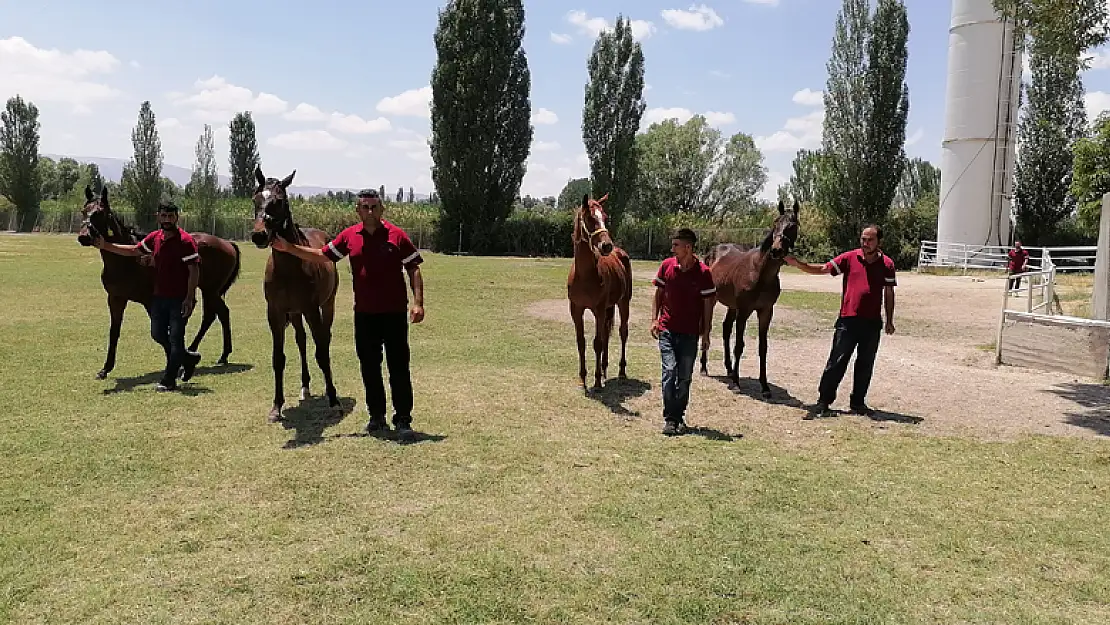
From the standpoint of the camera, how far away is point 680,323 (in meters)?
6.82

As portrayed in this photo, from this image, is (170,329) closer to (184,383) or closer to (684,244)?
(184,383)

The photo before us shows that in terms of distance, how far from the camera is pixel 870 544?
4.43 meters

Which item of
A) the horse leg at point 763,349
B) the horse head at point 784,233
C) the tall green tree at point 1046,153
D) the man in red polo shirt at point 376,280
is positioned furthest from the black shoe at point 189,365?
the tall green tree at point 1046,153

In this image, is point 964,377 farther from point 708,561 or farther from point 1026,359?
point 708,561

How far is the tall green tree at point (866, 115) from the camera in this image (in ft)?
123

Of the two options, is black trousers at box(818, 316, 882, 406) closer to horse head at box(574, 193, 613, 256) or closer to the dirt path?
the dirt path

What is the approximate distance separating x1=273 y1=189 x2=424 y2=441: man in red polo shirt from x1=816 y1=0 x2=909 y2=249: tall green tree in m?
35.6

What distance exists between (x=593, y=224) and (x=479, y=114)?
36.4 m

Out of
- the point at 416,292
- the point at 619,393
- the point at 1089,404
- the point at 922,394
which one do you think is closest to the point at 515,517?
the point at 416,292

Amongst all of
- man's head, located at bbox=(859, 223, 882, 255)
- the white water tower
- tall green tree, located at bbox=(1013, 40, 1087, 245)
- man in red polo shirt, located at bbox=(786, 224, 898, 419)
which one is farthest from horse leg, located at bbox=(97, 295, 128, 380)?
tall green tree, located at bbox=(1013, 40, 1087, 245)

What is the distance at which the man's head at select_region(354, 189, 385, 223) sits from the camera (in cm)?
609

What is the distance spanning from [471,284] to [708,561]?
18056 millimetres

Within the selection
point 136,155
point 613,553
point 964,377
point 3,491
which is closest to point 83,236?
point 3,491

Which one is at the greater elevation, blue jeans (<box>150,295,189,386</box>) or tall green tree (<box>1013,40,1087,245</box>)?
tall green tree (<box>1013,40,1087,245</box>)
